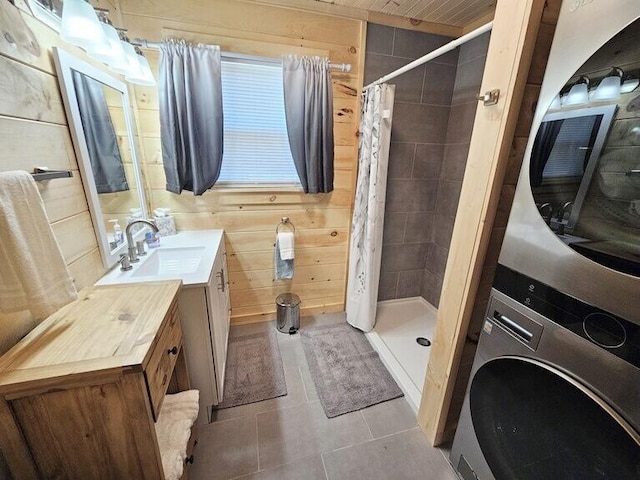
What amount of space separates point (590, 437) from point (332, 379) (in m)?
1.28

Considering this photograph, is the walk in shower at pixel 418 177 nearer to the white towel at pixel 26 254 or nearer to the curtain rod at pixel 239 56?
the curtain rod at pixel 239 56

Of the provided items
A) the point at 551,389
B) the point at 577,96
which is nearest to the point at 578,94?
the point at 577,96

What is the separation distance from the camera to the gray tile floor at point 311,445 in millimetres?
1256

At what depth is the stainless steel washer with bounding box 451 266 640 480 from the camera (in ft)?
2.06

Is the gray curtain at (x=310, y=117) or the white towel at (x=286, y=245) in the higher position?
the gray curtain at (x=310, y=117)

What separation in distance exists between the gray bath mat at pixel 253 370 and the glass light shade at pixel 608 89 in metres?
1.83

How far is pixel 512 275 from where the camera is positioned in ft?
2.80

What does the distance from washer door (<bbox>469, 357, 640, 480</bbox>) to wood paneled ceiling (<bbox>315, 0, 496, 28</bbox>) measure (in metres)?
2.08

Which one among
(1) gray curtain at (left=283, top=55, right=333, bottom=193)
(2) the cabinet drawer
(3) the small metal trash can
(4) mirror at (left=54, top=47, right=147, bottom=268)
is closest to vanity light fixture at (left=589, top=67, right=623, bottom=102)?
(2) the cabinet drawer

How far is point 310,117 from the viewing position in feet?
6.07

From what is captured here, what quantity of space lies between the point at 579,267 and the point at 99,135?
6.17 feet

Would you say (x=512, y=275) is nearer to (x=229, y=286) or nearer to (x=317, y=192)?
(x=317, y=192)

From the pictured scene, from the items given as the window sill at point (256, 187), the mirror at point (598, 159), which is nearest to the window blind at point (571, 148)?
the mirror at point (598, 159)

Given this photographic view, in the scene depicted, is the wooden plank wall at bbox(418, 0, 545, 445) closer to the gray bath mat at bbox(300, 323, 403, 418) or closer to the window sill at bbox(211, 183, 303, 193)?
the gray bath mat at bbox(300, 323, 403, 418)
